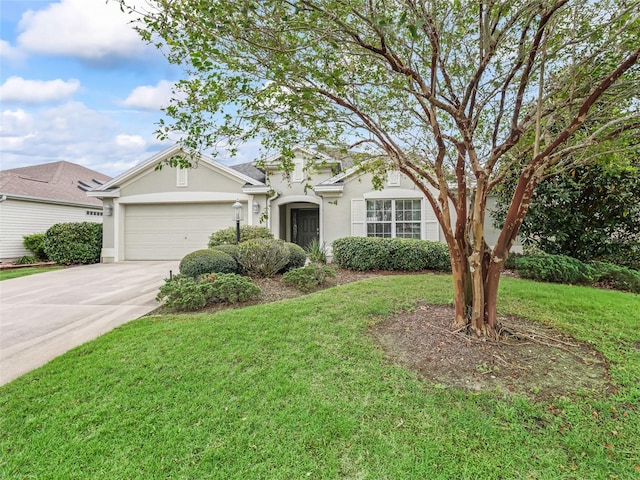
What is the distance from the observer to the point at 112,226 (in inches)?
525

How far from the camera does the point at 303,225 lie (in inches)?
572

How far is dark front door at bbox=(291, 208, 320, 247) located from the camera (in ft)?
47.0

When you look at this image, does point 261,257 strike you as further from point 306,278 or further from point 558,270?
point 558,270

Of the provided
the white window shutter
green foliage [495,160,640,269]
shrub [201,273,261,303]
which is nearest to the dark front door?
the white window shutter

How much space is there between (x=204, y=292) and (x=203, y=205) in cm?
815

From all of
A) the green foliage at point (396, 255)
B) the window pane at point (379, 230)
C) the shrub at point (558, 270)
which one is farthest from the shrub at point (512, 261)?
the window pane at point (379, 230)

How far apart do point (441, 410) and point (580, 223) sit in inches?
323

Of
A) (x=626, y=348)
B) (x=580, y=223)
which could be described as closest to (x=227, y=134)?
(x=626, y=348)

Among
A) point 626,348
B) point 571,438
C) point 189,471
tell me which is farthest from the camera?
point 626,348

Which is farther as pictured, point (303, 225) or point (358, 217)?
point (303, 225)

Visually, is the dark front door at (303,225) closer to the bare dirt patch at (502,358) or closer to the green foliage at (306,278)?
the green foliage at (306,278)

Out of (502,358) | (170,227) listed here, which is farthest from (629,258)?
(170,227)

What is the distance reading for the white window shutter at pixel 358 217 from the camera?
1183cm

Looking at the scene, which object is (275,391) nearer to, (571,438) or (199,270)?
(571,438)
